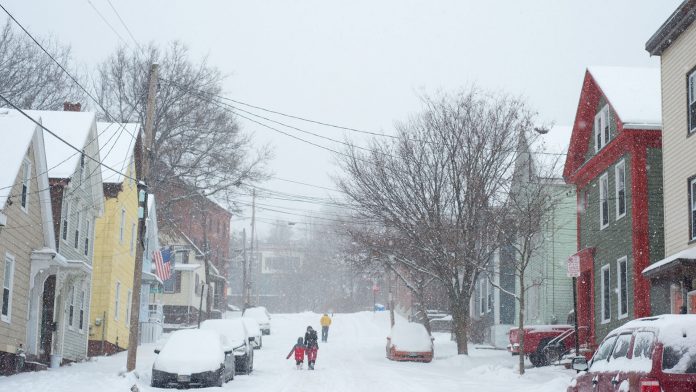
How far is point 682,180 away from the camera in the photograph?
77.5ft

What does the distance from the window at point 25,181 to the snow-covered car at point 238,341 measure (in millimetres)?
6288

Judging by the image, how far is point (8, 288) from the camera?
24750 millimetres

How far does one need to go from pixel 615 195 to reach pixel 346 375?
32.1 feet

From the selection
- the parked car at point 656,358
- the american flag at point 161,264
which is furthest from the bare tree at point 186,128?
the parked car at point 656,358

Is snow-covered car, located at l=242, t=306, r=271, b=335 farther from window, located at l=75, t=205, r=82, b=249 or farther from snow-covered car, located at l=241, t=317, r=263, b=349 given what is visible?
window, located at l=75, t=205, r=82, b=249

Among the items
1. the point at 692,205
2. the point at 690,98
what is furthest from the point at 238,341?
the point at 690,98

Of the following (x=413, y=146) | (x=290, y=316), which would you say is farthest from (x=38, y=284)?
(x=290, y=316)

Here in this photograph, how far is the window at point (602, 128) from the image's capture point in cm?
3044

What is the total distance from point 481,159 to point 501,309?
14.8 meters

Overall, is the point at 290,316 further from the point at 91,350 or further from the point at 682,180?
the point at 682,180

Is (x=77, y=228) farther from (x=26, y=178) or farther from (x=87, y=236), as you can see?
(x=26, y=178)

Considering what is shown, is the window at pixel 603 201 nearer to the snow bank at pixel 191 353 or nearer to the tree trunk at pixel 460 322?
the tree trunk at pixel 460 322

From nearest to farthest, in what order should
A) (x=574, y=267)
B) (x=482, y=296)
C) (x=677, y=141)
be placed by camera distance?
(x=677, y=141) → (x=574, y=267) → (x=482, y=296)

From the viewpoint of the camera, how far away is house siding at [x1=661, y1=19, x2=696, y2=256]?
23.2 meters
